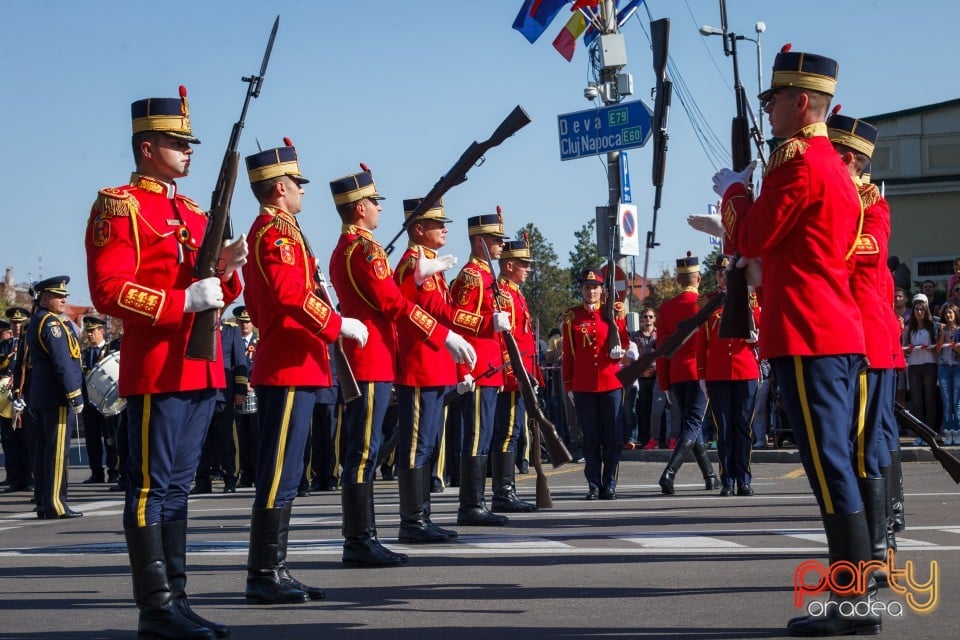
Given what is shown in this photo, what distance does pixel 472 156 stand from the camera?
991cm

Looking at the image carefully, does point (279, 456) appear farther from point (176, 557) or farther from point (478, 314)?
point (478, 314)

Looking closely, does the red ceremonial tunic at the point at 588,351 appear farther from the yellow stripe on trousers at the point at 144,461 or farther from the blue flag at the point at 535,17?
the blue flag at the point at 535,17

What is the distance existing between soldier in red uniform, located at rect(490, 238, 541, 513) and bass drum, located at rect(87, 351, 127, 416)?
5.60 m

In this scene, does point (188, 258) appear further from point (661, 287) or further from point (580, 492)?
point (661, 287)

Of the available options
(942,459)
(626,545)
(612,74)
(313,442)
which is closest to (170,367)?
(626,545)

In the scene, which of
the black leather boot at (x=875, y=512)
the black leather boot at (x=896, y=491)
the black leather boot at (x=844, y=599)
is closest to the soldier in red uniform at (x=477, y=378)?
the black leather boot at (x=896, y=491)

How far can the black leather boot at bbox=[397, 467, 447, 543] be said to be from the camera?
31.0 feet

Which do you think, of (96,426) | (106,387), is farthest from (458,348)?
(96,426)

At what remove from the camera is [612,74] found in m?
19.1

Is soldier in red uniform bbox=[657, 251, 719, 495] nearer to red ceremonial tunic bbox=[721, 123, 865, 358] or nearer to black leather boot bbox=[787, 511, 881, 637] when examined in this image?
red ceremonial tunic bbox=[721, 123, 865, 358]

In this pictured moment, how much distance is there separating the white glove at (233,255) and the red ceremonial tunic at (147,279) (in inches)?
5.1

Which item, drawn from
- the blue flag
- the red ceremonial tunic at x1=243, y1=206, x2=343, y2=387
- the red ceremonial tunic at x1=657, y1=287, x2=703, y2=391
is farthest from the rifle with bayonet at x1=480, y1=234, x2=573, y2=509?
the blue flag

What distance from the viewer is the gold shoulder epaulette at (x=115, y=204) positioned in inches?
241

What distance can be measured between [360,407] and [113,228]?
2.66 m
